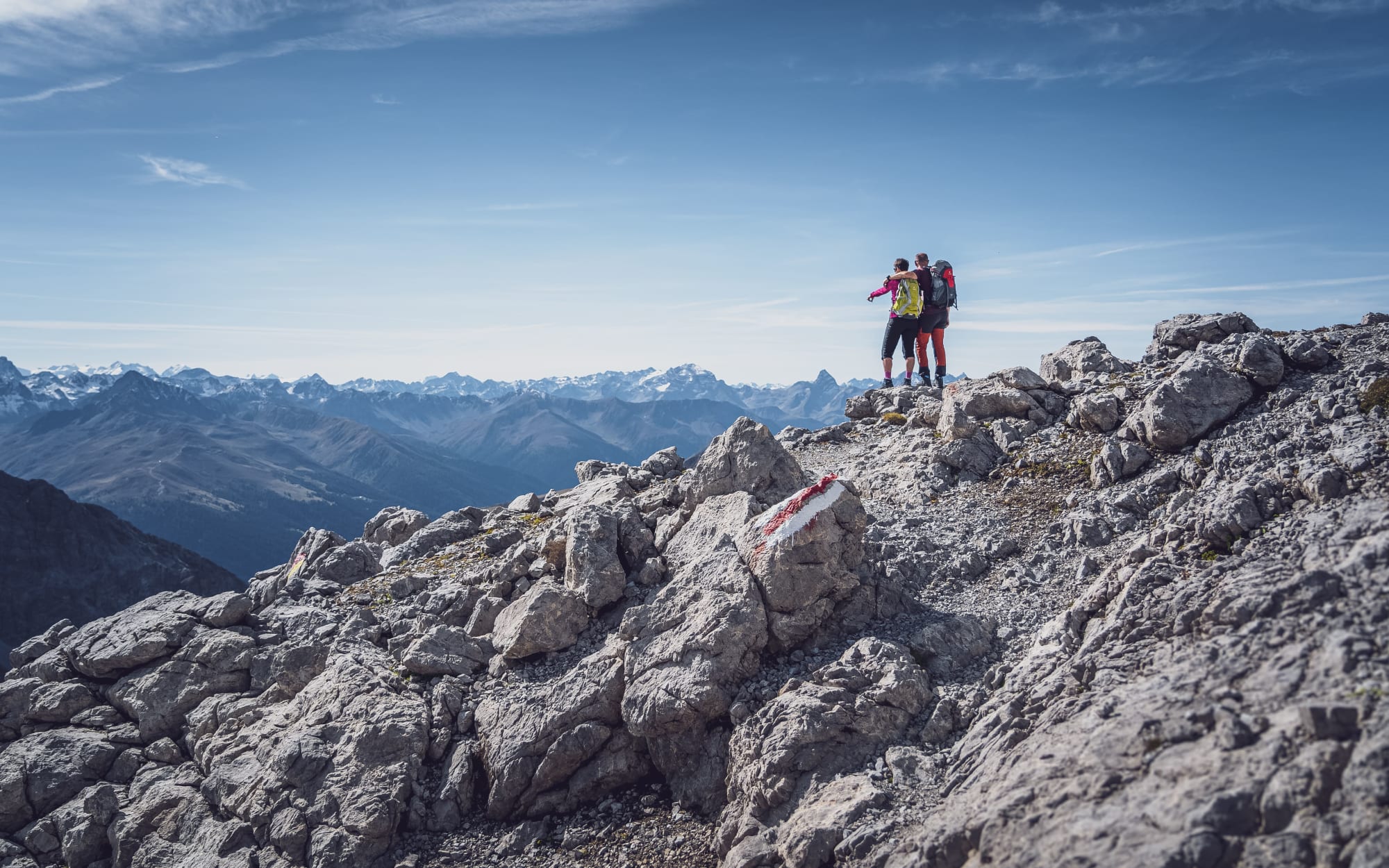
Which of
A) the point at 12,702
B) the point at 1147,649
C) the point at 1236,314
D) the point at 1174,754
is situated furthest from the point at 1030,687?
the point at 12,702

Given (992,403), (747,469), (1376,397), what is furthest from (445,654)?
(1376,397)

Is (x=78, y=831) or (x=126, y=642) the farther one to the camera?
(x=126, y=642)

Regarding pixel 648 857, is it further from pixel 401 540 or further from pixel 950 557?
pixel 401 540

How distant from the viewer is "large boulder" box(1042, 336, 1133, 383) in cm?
2920

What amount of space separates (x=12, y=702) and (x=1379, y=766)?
3515cm

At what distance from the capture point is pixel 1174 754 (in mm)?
11711

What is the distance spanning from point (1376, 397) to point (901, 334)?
1831 centimetres

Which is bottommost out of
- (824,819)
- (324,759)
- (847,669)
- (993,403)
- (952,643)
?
(324,759)

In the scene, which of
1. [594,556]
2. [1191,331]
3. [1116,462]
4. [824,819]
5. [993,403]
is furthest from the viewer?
[993,403]

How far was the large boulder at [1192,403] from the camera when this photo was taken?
20766mm

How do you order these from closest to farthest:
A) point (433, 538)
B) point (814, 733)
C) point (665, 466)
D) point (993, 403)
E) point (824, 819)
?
point (824, 819) < point (814, 733) < point (993, 403) < point (433, 538) < point (665, 466)

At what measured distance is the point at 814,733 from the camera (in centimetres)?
1692

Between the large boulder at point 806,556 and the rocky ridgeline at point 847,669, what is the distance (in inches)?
4.0

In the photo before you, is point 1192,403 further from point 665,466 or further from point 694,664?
point 665,466
